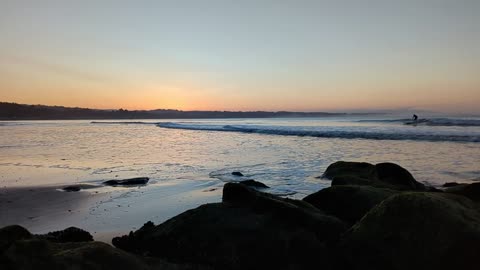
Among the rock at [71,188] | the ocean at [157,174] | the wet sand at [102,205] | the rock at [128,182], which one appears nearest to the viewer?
the wet sand at [102,205]

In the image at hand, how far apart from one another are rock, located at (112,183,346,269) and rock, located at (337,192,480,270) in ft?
1.20

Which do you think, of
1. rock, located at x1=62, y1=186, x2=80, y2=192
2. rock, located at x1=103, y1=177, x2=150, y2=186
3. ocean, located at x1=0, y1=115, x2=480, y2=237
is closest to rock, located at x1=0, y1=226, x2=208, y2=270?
ocean, located at x1=0, y1=115, x2=480, y2=237

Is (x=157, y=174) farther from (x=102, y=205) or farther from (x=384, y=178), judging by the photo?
(x=384, y=178)

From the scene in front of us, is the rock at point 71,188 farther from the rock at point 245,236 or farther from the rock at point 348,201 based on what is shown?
the rock at point 348,201

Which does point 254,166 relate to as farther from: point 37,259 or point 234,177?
point 37,259

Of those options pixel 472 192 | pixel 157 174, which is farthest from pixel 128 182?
pixel 472 192

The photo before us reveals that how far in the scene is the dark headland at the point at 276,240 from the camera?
3.87 m

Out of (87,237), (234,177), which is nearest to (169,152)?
(234,177)

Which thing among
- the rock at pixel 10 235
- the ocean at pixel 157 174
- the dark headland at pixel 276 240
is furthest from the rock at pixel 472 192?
the rock at pixel 10 235

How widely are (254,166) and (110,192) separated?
6.10 meters

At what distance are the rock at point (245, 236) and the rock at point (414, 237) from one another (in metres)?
0.37

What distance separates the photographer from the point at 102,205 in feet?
29.5

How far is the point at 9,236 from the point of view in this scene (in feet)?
14.4

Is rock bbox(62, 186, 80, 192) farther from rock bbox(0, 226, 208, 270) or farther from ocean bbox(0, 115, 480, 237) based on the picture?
rock bbox(0, 226, 208, 270)
